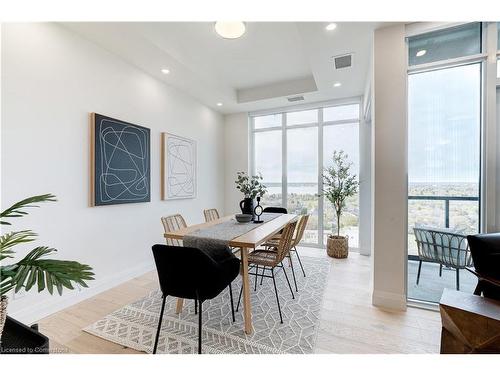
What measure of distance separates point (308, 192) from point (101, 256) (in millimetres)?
3670

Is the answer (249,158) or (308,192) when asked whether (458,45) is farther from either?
(249,158)

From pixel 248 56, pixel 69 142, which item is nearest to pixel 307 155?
pixel 248 56

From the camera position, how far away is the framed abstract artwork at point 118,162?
265 cm

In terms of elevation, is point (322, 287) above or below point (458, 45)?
below

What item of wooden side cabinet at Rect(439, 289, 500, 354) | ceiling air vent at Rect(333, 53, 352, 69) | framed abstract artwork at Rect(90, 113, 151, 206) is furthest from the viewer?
ceiling air vent at Rect(333, 53, 352, 69)

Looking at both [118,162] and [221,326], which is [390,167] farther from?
[118,162]

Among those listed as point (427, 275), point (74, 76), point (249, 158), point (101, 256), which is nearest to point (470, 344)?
point (427, 275)

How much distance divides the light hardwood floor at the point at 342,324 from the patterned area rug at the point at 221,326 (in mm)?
96

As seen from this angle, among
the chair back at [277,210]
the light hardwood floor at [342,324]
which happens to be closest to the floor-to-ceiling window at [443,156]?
the light hardwood floor at [342,324]

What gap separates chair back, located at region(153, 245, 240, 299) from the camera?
1542 millimetres

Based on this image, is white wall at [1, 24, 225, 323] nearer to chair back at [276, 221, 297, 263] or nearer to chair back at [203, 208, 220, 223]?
chair back at [203, 208, 220, 223]

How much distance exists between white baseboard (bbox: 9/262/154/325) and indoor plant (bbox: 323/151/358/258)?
304 cm

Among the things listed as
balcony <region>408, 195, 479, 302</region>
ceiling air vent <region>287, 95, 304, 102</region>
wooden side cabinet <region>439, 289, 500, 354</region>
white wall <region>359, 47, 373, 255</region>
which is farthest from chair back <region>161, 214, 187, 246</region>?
white wall <region>359, 47, 373, 255</region>
